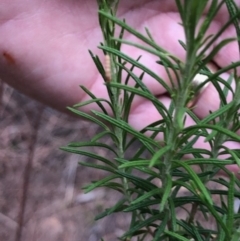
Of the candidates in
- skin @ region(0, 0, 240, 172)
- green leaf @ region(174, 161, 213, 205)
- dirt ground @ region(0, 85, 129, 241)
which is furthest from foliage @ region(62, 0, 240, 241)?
dirt ground @ region(0, 85, 129, 241)

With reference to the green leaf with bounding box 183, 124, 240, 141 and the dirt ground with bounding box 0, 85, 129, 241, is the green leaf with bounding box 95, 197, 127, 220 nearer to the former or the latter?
the green leaf with bounding box 183, 124, 240, 141

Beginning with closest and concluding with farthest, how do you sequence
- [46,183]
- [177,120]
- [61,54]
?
[177,120] < [61,54] < [46,183]

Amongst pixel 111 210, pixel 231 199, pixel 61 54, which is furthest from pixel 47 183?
pixel 231 199

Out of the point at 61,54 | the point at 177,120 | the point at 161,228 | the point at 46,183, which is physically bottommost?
the point at 161,228

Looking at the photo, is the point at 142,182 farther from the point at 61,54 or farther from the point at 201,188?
the point at 61,54

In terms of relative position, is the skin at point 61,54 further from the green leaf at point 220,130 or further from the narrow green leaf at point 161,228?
the green leaf at point 220,130

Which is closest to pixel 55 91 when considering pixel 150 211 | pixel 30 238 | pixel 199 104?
pixel 199 104
